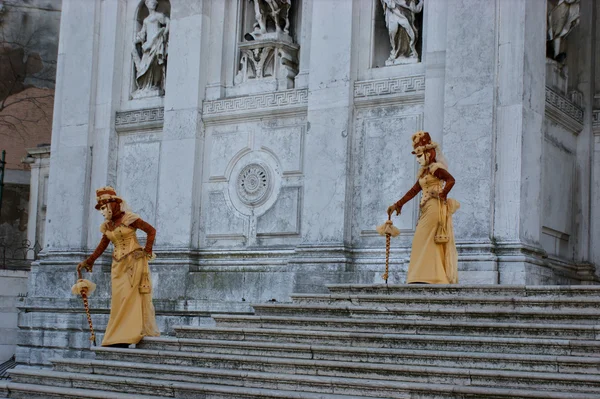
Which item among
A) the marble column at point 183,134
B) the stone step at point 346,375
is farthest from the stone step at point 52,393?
the marble column at point 183,134

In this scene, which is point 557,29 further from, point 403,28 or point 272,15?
point 272,15

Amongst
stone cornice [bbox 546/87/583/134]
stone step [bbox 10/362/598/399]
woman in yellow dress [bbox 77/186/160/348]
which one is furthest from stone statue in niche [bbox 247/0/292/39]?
stone step [bbox 10/362/598/399]

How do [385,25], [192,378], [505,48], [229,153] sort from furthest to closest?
[229,153] < [385,25] < [505,48] < [192,378]

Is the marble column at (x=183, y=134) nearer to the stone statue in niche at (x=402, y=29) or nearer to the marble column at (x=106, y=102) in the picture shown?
the marble column at (x=106, y=102)

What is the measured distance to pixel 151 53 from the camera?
766 inches

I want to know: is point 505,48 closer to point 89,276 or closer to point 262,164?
point 262,164

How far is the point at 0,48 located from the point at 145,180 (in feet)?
49.0

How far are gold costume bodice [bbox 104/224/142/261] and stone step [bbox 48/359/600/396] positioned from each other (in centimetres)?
152

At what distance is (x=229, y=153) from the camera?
1817 cm

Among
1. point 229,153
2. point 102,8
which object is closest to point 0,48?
point 102,8

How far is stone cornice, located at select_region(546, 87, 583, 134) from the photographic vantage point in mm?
15789

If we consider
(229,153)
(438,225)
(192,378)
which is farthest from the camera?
(229,153)

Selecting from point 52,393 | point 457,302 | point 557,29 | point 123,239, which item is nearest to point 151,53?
point 123,239

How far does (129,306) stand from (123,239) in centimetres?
88
